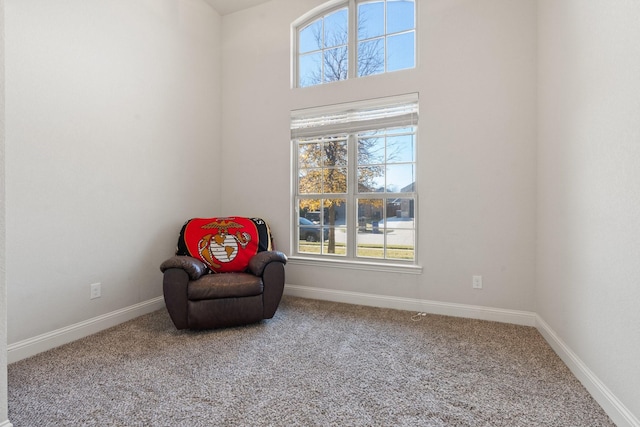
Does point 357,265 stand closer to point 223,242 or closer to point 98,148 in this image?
point 223,242

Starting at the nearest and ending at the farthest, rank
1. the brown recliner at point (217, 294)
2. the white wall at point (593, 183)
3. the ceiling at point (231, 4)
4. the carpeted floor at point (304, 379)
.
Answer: the white wall at point (593, 183), the carpeted floor at point (304, 379), the brown recliner at point (217, 294), the ceiling at point (231, 4)

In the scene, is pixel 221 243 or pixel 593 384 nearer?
pixel 593 384

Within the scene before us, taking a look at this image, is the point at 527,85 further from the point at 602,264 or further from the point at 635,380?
the point at 635,380

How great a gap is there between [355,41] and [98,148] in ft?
8.82

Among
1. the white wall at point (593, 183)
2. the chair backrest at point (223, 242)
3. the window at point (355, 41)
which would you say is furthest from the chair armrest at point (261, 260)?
the white wall at point (593, 183)

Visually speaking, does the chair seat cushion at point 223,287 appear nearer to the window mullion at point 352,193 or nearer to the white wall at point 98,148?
the white wall at point 98,148

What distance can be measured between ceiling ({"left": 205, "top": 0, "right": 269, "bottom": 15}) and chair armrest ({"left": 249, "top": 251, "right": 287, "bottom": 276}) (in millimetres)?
2914

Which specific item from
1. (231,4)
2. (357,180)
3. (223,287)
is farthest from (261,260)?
(231,4)

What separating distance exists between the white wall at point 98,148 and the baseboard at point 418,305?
1.60 m

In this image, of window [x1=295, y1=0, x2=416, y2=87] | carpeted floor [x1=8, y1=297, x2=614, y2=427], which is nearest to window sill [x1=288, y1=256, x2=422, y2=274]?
carpeted floor [x1=8, y1=297, x2=614, y2=427]

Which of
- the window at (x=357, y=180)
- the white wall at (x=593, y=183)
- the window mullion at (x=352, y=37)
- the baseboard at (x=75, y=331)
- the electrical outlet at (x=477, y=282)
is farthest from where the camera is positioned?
the window mullion at (x=352, y=37)

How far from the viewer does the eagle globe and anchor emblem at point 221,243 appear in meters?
3.00

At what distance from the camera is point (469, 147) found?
2.83 metres

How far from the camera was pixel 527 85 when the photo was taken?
2.64 m
